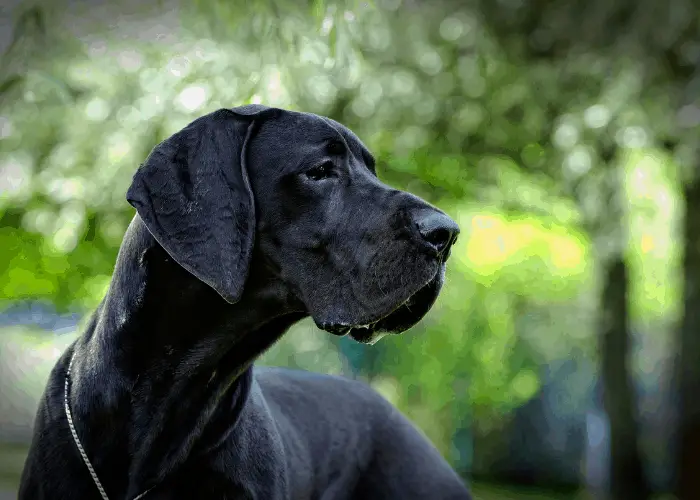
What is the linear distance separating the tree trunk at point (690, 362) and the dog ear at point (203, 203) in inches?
289

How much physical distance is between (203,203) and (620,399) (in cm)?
874

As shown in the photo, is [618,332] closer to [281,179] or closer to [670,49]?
[670,49]

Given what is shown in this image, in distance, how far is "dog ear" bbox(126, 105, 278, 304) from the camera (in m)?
2.89

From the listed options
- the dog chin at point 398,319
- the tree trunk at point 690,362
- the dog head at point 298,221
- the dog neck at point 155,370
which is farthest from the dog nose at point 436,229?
the tree trunk at point 690,362

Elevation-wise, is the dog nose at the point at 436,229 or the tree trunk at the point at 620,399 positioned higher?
the dog nose at the point at 436,229

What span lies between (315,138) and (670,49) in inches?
238

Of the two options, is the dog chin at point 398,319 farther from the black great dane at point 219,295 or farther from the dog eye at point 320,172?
the dog eye at point 320,172

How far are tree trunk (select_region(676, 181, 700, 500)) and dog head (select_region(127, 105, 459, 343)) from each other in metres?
7.10

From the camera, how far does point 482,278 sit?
1299cm

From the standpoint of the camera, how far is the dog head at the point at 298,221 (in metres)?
2.90

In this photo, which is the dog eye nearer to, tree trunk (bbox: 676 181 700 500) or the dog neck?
the dog neck

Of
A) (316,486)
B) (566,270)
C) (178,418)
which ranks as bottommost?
(566,270)

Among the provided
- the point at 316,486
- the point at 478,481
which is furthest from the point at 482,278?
the point at 316,486

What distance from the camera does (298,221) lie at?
3057 millimetres
